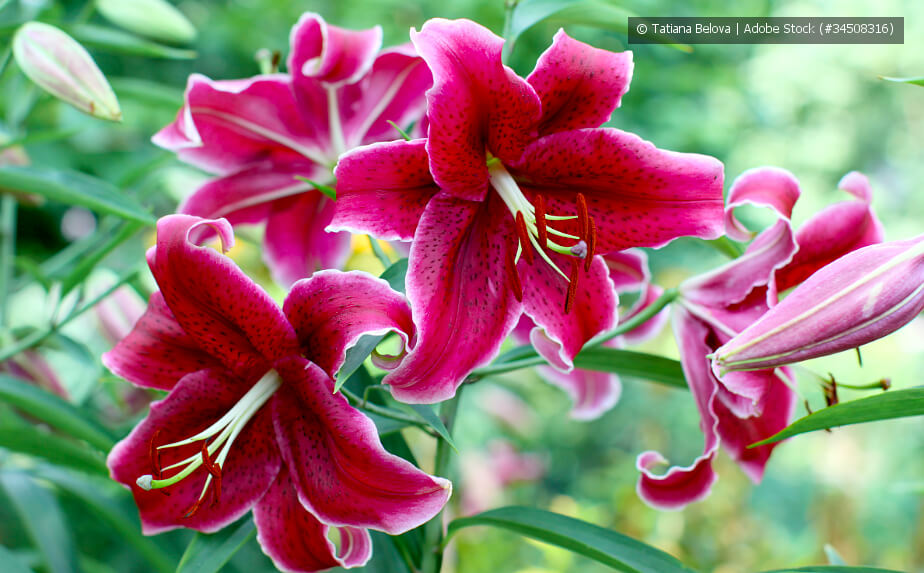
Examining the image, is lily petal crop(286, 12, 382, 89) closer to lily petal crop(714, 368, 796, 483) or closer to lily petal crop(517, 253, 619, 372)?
lily petal crop(517, 253, 619, 372)

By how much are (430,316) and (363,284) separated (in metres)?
0.03

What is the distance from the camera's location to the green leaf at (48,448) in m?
0.51

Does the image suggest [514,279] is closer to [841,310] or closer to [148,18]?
[841,310]

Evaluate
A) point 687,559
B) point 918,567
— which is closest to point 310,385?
point 687,559

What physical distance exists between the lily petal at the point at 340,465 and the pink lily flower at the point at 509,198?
0.04 m

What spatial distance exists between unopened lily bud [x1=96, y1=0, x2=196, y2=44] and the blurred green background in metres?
0.04

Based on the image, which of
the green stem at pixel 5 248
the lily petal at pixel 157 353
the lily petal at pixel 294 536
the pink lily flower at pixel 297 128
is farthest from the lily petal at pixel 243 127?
the green stem at pixel 5 248

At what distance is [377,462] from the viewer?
0.35 m

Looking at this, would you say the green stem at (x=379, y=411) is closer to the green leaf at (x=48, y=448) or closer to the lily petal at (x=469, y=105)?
the lily petal at (x=469, y=105)

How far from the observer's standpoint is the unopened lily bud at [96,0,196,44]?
2.25 ft

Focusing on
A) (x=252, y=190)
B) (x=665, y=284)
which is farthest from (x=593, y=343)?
(x=665, y=284)

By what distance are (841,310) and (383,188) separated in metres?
0.21

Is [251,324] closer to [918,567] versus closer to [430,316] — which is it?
[430,316]

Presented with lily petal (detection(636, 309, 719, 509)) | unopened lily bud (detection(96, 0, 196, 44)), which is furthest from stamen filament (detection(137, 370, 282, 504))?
unopened lily bud (detection(96, 0, 196, 44))
